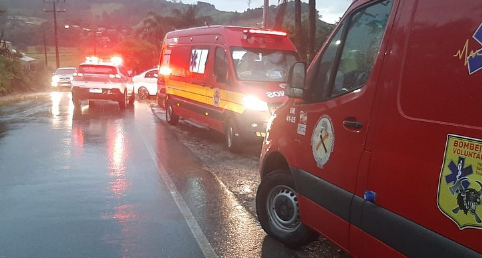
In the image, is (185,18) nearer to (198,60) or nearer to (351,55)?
(198,60)

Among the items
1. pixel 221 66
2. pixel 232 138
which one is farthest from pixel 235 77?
pixel 232 138

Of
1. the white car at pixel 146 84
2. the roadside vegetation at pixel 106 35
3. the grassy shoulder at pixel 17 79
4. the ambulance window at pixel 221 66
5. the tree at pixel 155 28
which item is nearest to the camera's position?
the ambulance window at pixel 221 66

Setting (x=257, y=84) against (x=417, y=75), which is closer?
(x=417, y=75)

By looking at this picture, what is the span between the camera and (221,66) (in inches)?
401

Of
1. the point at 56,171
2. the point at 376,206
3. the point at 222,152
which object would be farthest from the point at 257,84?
the point at 376,206

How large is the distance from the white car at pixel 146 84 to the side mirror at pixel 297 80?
19.9 m

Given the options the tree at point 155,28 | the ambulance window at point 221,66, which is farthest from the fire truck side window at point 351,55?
the tree at point 155,28

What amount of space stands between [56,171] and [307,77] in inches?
202

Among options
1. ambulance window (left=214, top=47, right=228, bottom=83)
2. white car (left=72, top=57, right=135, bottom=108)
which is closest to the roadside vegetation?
ambulance window (left=214, top=47, right=228, bottom=83)

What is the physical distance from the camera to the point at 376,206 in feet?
10.4

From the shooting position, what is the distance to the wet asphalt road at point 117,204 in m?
4.66

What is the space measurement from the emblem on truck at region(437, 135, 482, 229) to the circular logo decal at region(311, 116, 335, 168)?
1.20 meters

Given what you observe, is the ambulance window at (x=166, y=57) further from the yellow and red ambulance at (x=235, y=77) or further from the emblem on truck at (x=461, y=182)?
the emblem on truck at (x=461, y=182)

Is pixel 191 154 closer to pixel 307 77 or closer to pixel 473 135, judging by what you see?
pixel 307 77
